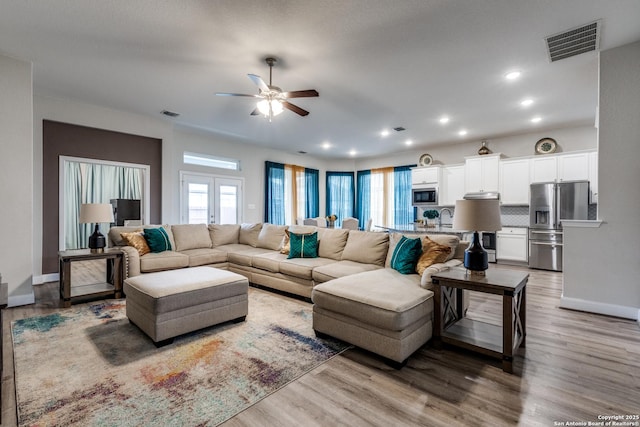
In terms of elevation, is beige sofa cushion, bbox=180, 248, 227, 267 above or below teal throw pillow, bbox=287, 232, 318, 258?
below

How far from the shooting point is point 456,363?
7.31ft

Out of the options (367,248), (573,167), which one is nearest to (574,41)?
(367,248)

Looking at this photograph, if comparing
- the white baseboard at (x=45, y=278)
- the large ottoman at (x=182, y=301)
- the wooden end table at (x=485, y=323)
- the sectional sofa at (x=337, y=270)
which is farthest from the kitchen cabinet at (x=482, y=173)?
the white baseboard at (x=45, y=278)

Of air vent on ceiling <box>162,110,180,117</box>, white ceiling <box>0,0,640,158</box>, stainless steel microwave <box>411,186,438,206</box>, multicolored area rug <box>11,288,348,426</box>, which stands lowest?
multicolored area rug <box>11,288,348,426</box>

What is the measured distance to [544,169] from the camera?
5.95 m

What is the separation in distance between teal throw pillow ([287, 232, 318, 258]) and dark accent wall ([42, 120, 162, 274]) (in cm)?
350

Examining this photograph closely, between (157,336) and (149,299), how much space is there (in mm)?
310

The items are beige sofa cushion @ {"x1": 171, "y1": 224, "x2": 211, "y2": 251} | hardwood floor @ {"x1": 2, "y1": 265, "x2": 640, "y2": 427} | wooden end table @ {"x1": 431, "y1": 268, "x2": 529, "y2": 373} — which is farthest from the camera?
beige sofa cushion @ {"x1": 171, "y1": 224, "x2": 211, "y2": 251}

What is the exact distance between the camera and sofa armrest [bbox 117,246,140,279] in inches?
154

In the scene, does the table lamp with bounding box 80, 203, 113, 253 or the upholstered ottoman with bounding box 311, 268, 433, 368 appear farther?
the table lamp with bounding box 80, 203, 113, 253

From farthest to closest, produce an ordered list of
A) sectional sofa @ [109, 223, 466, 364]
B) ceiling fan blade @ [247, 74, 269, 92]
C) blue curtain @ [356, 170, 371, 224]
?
blue curtain @ [356, 170, 371, 224]
ceiling fan blade @ [247, 74, 269, 92]
sectional sofa @ [109, 223, 466, 364]

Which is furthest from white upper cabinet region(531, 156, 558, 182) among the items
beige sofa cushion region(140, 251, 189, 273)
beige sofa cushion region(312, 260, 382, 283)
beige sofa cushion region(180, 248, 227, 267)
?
beige sofa cushion region(140, 251, 189, 273)

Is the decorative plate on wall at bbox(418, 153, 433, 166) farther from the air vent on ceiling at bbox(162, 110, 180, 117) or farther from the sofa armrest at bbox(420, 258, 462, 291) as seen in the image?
the air vent on ceiling at bbox(162, 110, 180, 117)

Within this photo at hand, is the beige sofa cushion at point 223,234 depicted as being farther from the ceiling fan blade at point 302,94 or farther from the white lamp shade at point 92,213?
the ceiling fan blade at point 302,94
